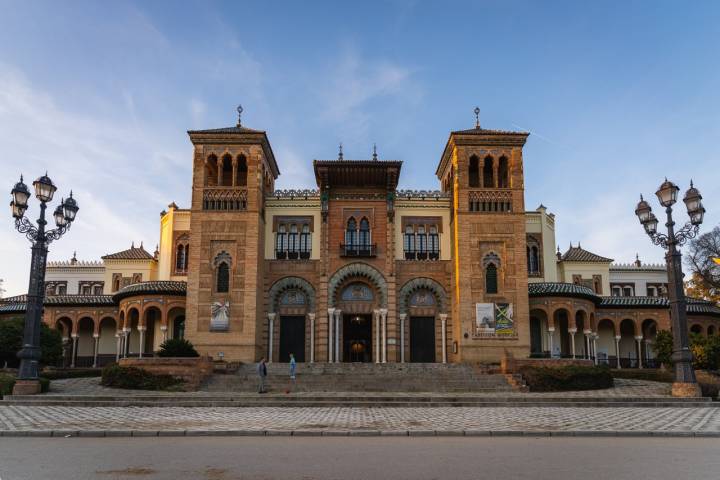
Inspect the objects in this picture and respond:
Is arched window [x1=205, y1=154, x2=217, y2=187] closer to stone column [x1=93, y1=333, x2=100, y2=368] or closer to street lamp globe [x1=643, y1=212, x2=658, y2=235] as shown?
stone column [x1=93, y1=333, x2=100, y2=368]

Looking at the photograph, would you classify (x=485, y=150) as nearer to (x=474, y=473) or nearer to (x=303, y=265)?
(x=303, y=265)

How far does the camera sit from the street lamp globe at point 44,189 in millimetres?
20344

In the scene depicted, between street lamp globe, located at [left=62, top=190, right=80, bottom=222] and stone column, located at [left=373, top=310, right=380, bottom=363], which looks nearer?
street lamp globe, located at [left=62, top=190, right=80, bottom=222]

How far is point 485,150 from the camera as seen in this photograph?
34.1 meters

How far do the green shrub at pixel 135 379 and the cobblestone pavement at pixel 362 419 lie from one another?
502cm

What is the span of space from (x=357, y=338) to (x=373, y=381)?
31.2ft

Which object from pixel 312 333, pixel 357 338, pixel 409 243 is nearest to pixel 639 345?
pixel 409 243

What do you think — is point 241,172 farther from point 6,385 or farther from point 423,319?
point 6,385

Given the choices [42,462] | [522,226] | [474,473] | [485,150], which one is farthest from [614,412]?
[485,150]

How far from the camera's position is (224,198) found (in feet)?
110

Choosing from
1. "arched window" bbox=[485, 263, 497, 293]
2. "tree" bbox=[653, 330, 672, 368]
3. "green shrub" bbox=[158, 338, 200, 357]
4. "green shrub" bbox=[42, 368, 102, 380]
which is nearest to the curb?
"green shrub" bbox=[158, 338, 200, 357]

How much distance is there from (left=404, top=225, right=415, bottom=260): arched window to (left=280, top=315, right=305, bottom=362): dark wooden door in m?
Result: 6.66

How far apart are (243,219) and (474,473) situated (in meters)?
26.6

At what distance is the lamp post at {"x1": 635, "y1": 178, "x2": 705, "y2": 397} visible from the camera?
19.7 m
